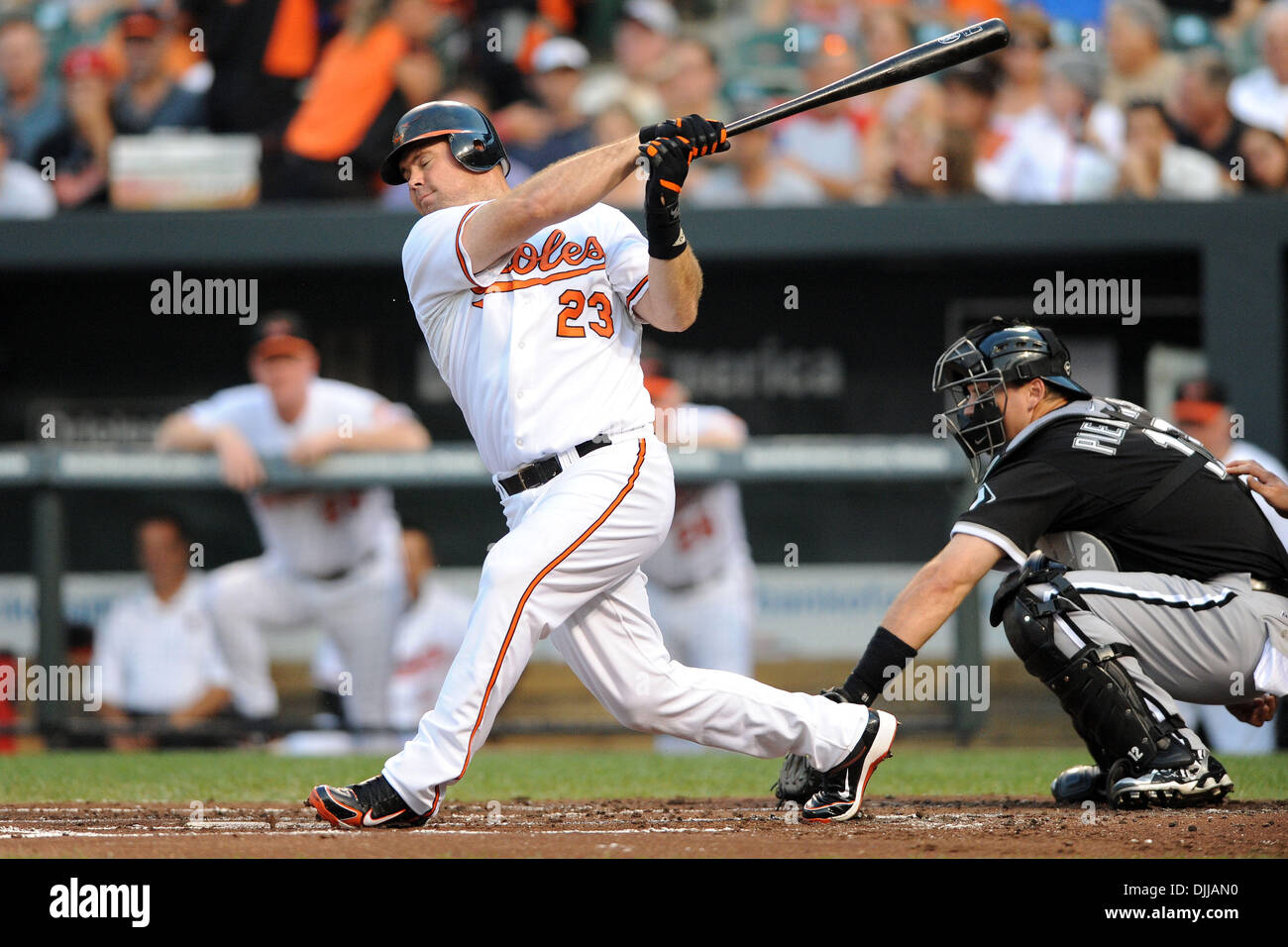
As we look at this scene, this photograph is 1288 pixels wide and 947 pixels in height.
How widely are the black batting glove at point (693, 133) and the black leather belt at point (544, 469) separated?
0.60 m

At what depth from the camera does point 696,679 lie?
3199 millimetres

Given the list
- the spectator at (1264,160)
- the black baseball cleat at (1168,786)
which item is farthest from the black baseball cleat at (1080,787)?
the spectator at (1264,160)

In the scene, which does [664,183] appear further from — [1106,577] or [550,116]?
[550,116]

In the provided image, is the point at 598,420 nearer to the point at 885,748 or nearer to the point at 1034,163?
the point at 885,748

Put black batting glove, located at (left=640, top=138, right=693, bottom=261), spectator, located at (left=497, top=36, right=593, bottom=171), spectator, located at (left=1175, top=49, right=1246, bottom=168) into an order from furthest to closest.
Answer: spectator, located at (left=497, top=36, right=593, bottom=171)
spectator, located at (left=1175, top=49, right=1246, bottom=168)
black batting glove, located at (left=640, top=138, right=693, bottom=261)

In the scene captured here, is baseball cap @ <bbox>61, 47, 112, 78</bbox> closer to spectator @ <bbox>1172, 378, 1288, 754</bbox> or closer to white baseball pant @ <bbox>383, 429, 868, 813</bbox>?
spectator @ <bbox>1172, 378, 1288, 754</bbox>

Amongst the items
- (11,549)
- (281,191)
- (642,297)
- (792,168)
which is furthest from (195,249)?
(642,297)

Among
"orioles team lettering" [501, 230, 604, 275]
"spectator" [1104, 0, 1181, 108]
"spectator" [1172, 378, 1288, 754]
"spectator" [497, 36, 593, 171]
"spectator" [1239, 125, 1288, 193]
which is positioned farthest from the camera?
"spectator" [497, 36, 593, 171]

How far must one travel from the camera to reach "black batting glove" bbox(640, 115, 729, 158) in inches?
119

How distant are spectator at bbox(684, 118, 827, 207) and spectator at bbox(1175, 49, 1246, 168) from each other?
1676mm

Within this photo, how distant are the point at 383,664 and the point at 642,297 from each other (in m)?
3.28

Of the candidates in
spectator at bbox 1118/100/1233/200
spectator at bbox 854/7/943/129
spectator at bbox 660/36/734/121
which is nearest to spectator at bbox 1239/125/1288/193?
spectator at bbox 1118/100/1233/200

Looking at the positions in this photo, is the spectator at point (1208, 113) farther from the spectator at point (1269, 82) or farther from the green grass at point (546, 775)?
the green grass at point (546, 775)

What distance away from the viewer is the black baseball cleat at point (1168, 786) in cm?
337
